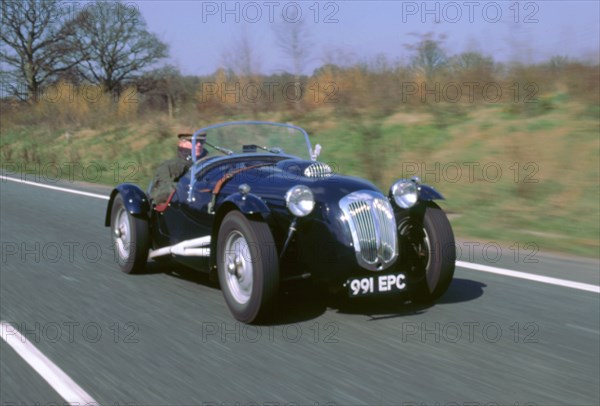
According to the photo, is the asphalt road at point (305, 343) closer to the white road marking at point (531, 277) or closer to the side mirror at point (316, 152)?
the white road marking at point (531, 277)

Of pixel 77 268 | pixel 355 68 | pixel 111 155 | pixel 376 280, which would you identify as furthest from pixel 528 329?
pixel 111 155

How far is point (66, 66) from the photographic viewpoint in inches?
1873

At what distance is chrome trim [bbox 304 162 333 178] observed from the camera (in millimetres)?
6152

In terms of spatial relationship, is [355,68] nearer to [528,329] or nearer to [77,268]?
[77,268]

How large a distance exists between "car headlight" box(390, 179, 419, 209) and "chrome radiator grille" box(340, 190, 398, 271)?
27 centimetres

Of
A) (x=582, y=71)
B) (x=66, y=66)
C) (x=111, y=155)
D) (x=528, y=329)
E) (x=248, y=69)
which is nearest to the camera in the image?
(x=528, y=329)

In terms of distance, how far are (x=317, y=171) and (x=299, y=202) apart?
75cm

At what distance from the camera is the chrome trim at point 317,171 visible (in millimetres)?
6152

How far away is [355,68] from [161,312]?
1179 cm
